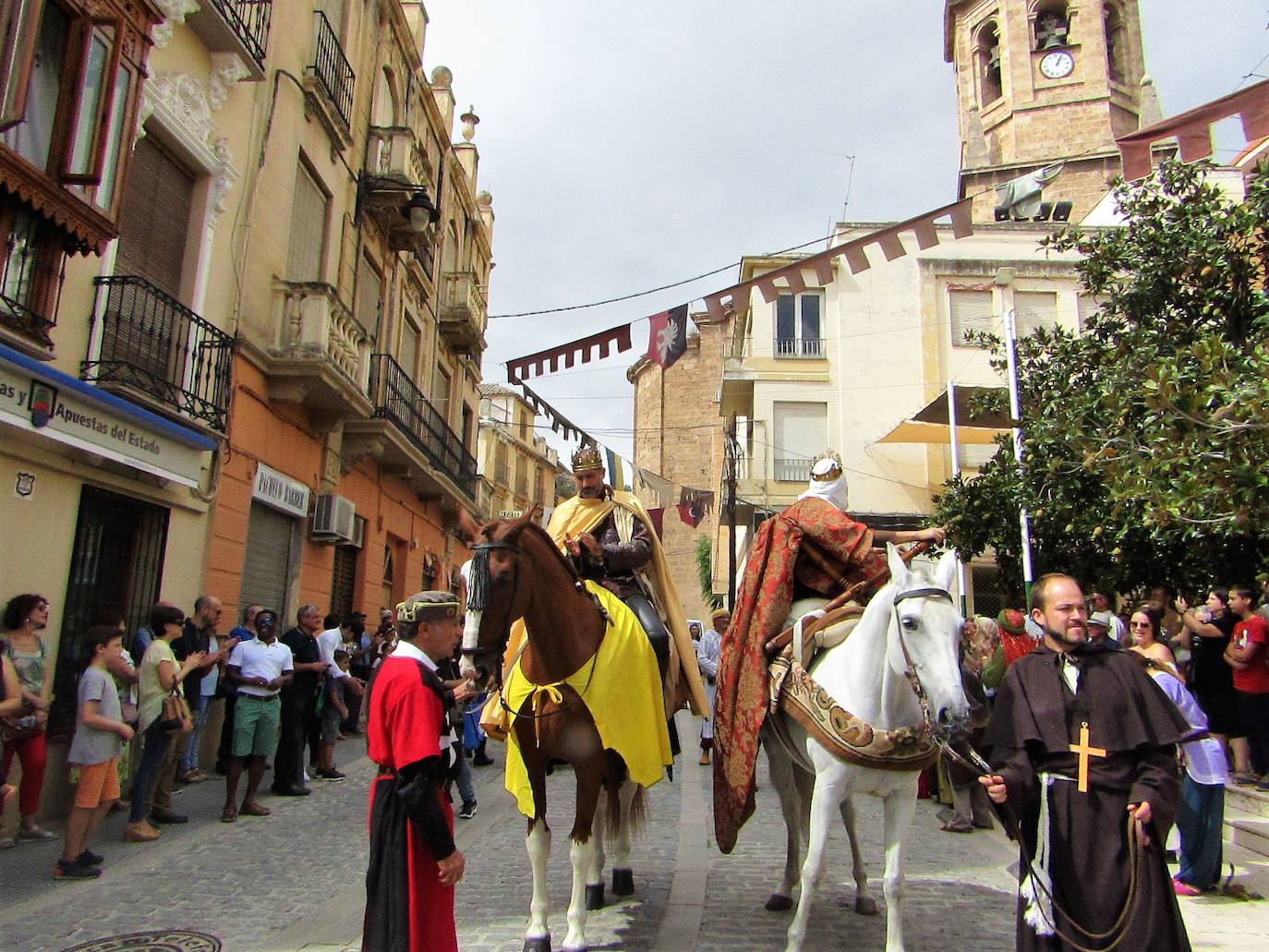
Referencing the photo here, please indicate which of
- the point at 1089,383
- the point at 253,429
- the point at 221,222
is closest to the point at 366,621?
the point at 253,429

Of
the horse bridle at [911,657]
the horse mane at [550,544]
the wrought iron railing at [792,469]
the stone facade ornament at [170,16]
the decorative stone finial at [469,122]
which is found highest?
the decorative stone finial at [469,122]

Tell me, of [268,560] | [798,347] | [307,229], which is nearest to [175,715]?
[268,560]

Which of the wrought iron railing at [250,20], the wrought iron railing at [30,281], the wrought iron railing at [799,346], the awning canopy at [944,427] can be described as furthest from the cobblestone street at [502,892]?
the wrought iron railing at [799,346]

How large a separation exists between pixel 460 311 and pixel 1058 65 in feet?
88.5

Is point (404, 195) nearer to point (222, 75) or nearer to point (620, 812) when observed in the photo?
point (222, 75)

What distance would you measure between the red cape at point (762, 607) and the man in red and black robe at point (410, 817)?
5.88 feet

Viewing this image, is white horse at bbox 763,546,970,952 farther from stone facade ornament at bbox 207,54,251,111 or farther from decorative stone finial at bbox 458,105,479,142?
decorative stone finial at bbox 458,105,479,142

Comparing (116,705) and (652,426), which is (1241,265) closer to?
(116,705)

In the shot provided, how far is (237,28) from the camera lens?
Answer: 10.1 metres

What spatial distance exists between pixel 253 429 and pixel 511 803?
5712mm

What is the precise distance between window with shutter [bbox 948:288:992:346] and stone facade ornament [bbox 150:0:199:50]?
20.6m

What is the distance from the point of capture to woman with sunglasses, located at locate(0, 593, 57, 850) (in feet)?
20.7

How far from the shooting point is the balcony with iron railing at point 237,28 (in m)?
9.47

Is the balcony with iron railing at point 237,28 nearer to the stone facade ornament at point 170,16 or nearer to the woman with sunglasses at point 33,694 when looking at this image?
the stone facade ornament at point 170,16
